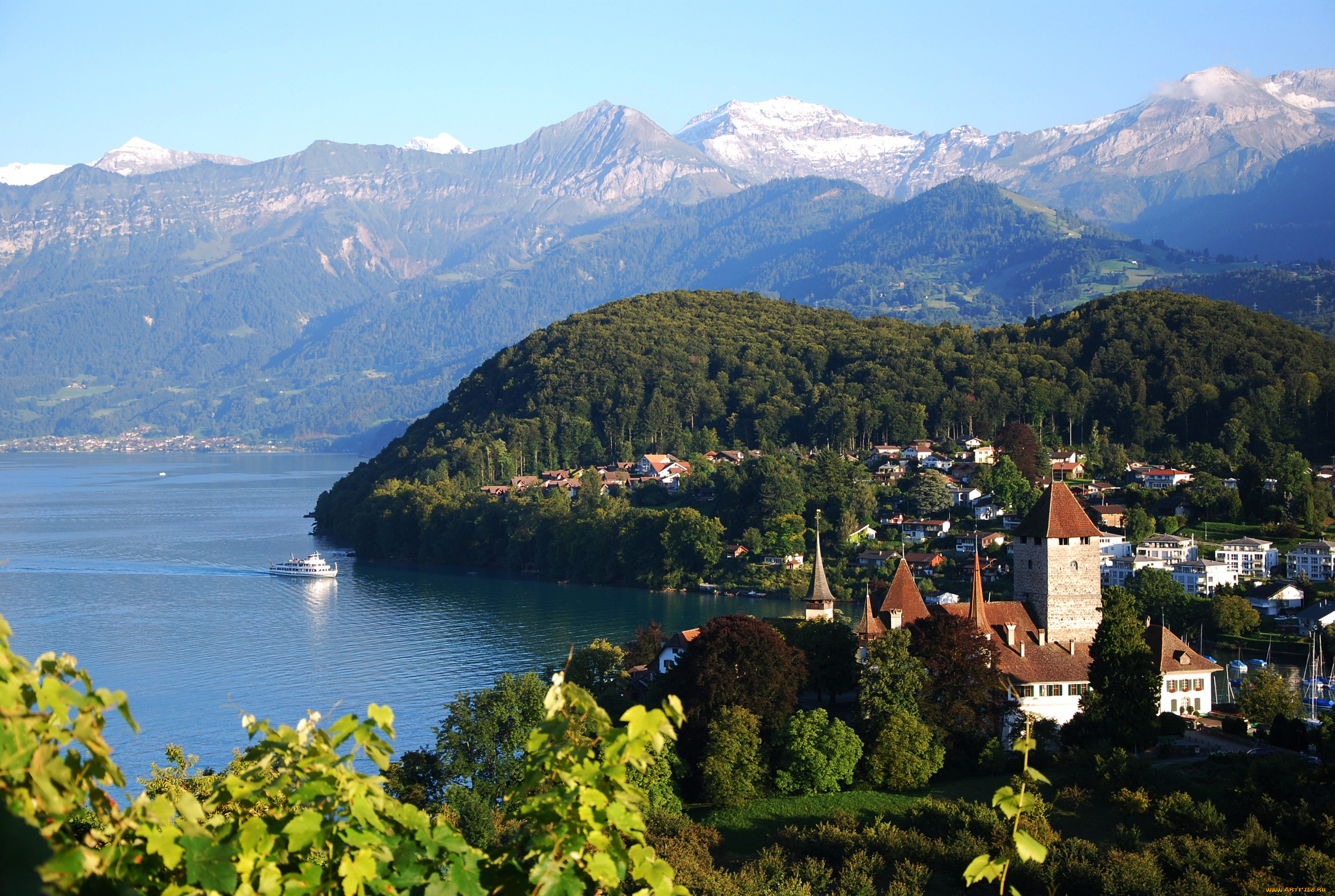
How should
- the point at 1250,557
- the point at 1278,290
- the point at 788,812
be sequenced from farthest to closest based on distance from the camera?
the point at 1278,290
the point at 1250,557
the point at 788,812

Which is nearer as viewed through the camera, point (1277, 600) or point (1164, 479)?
point (1277, 600)

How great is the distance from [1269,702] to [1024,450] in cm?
4418

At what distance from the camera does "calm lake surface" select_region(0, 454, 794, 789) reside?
35438 millimetres

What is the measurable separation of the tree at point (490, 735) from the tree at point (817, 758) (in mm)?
5636

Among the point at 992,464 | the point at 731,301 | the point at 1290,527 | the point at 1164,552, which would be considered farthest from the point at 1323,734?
the point at 731,301

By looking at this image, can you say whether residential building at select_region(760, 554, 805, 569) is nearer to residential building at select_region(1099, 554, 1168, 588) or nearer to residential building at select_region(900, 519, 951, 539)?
residential building at select_region(900, 519, 951, 539)

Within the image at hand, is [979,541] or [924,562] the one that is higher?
[979,541]

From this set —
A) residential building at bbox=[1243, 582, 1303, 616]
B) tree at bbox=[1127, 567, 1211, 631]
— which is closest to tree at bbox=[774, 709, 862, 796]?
tree at bbox=[1127, 567, 1211, 631]

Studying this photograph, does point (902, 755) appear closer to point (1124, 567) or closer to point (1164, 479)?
point (1124, 567)

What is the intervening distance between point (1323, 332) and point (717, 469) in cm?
10312

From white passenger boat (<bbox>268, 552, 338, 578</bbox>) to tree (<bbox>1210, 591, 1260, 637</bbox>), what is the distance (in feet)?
137

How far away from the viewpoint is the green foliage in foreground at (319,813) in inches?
142

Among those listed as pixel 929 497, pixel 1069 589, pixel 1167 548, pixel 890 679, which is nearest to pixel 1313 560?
pixel 1167 548

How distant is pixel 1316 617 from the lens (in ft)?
147
